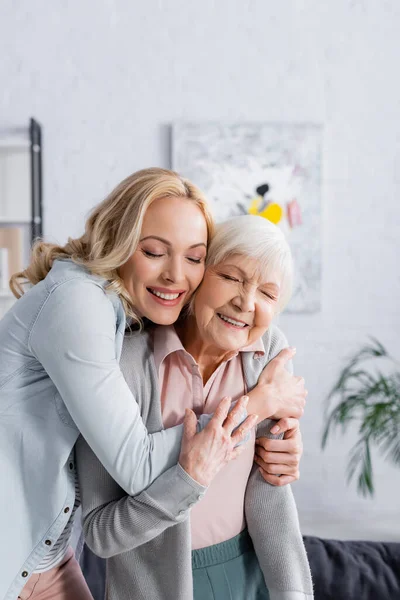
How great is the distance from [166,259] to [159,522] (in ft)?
1.61

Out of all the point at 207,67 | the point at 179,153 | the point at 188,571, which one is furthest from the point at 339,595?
the point at 207,67

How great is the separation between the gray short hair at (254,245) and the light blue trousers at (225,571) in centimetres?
57

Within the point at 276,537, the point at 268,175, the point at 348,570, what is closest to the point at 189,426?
the point at 276,537

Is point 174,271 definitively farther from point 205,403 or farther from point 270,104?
point 270,104

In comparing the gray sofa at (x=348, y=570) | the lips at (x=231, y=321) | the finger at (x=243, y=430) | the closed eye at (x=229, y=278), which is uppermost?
the closed eye at (x=229, y=278)

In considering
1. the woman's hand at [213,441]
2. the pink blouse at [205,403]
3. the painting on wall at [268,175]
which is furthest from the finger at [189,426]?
the painting on wall at [268,175]

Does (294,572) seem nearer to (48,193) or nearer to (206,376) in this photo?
(206,376)

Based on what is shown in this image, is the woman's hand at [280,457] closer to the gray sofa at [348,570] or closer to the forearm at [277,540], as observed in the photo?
the forearm at [277,540]

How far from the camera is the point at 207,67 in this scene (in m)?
3.12

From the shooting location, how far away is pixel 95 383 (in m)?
1.08

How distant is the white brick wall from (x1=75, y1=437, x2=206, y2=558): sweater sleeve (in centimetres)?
204

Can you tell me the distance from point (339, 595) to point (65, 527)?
111 centimetres

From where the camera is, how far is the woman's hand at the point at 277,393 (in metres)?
1.28

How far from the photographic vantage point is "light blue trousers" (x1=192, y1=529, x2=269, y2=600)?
1311 mm
